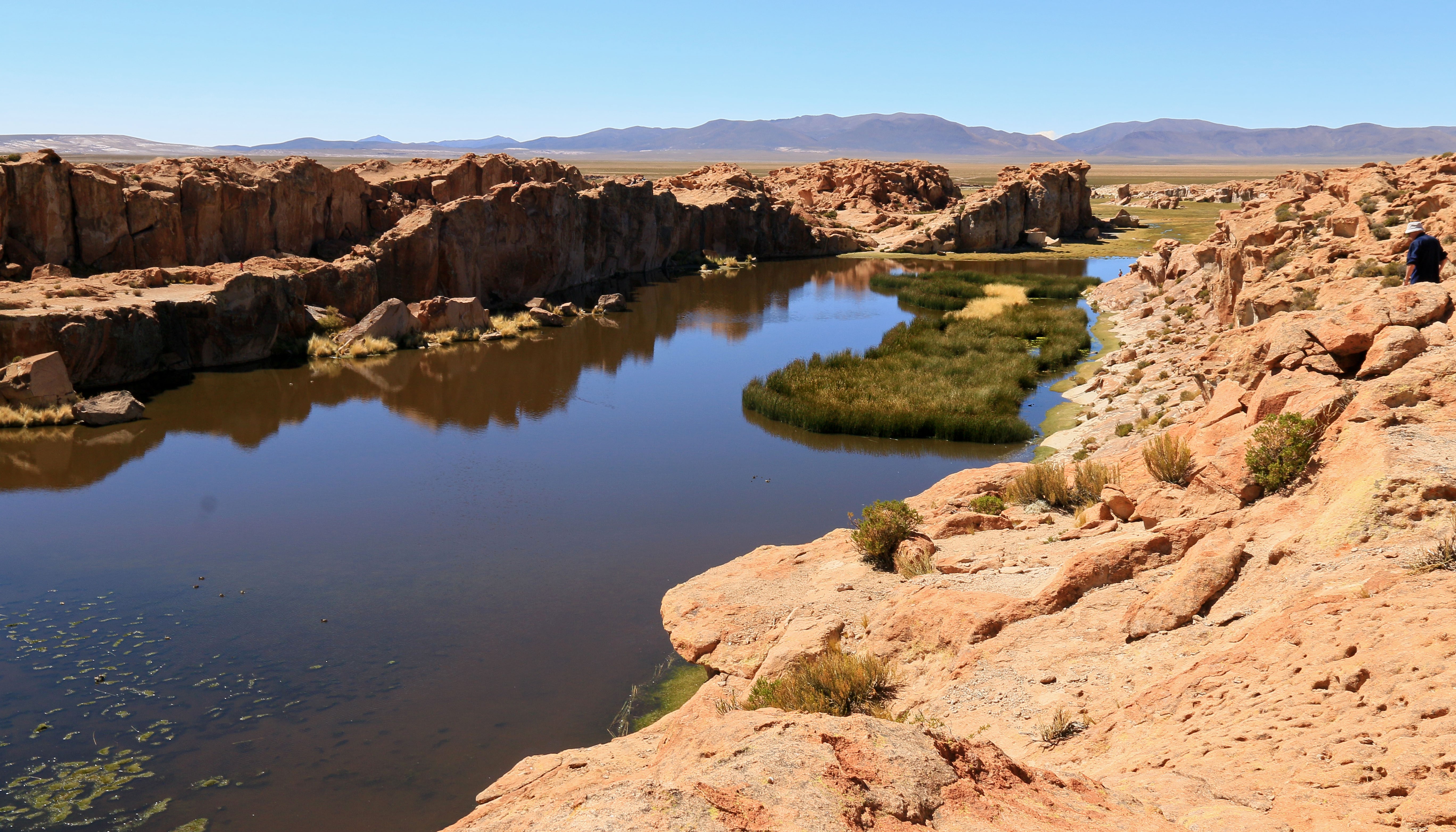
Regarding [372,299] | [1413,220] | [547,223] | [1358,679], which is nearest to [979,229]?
[547,223]

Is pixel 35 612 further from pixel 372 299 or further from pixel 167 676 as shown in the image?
pixel 372 299

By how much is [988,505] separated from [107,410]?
2331cm

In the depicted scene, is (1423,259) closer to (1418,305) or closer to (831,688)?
(1418,305)

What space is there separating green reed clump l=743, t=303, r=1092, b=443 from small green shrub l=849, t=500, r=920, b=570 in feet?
39.9

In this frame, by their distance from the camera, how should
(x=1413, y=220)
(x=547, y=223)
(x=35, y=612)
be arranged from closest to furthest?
(x=35, y=612) → (x=1413, y=220) → (x=547, y=223)

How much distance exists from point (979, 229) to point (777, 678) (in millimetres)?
68541

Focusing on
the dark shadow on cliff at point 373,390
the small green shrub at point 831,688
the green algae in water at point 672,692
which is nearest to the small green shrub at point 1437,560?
the small green shrub at point 831,688

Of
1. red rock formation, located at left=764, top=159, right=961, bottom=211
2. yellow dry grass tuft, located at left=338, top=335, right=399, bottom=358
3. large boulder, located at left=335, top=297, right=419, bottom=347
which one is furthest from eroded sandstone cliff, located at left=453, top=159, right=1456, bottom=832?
red rock formation, located at left=764, top=159, right=961, bottom=211

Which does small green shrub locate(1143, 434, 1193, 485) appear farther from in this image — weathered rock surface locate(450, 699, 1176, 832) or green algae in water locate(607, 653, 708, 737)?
weathered rock surface locate(450, 699, 1176, 832)

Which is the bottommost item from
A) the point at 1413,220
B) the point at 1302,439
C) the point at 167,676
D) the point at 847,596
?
the point at 167,676

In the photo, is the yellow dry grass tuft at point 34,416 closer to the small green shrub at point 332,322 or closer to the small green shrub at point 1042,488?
the small green shrub at point 332,322

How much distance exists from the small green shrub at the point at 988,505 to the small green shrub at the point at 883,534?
157cm

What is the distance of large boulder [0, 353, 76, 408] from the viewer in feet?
85.1

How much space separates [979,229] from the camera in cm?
7356
